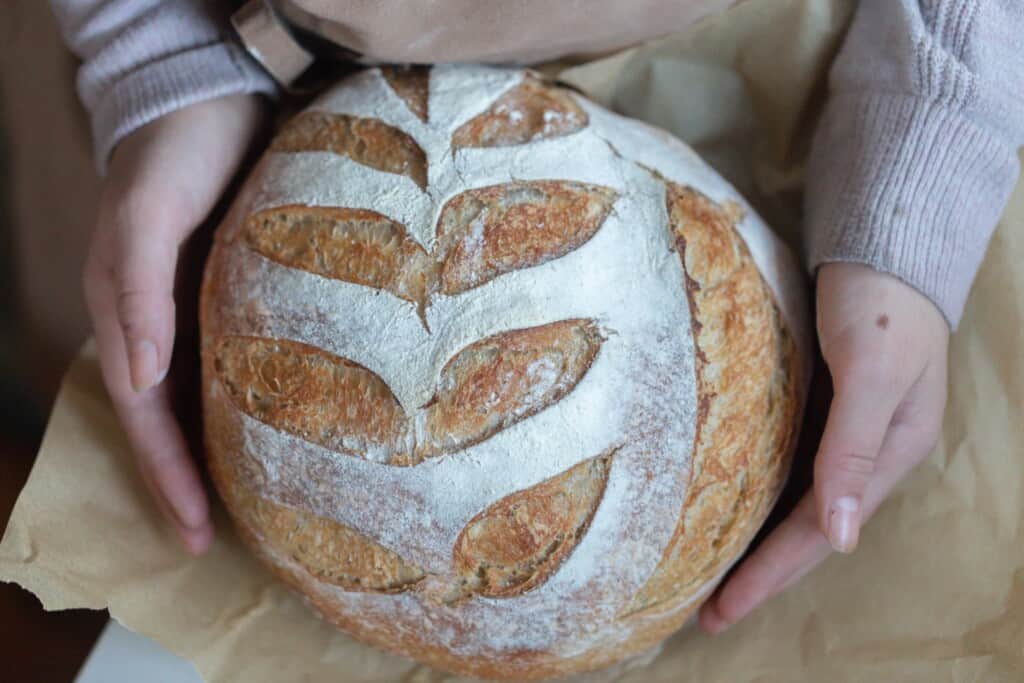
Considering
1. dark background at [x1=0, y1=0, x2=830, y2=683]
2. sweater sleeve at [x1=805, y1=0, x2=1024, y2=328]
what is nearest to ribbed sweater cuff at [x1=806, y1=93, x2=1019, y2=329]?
sweater sleeve at [x1=805, y1=0, x2=1024, y2=328]

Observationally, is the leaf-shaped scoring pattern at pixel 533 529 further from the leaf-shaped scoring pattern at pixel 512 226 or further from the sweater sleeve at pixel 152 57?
the sweater sleeve at pixel 152 57

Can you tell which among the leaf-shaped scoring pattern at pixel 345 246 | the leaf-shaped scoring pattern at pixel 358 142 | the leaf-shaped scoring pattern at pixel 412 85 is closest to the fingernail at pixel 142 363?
the leaf-shaped scoring pattern at pixel 345 246

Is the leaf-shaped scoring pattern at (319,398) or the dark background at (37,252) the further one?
the dark background at (37,252)

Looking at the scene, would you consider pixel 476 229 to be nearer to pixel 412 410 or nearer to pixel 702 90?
pixel 412 410

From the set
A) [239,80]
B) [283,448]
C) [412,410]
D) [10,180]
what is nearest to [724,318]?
[412,410]

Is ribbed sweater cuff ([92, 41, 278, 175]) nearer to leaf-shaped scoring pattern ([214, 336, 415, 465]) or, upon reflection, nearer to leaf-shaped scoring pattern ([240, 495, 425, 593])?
leaf-shaped scoring pattern ([214, 336, 415, 465])

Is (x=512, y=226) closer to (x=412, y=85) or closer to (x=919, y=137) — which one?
(x=412, y=85)
